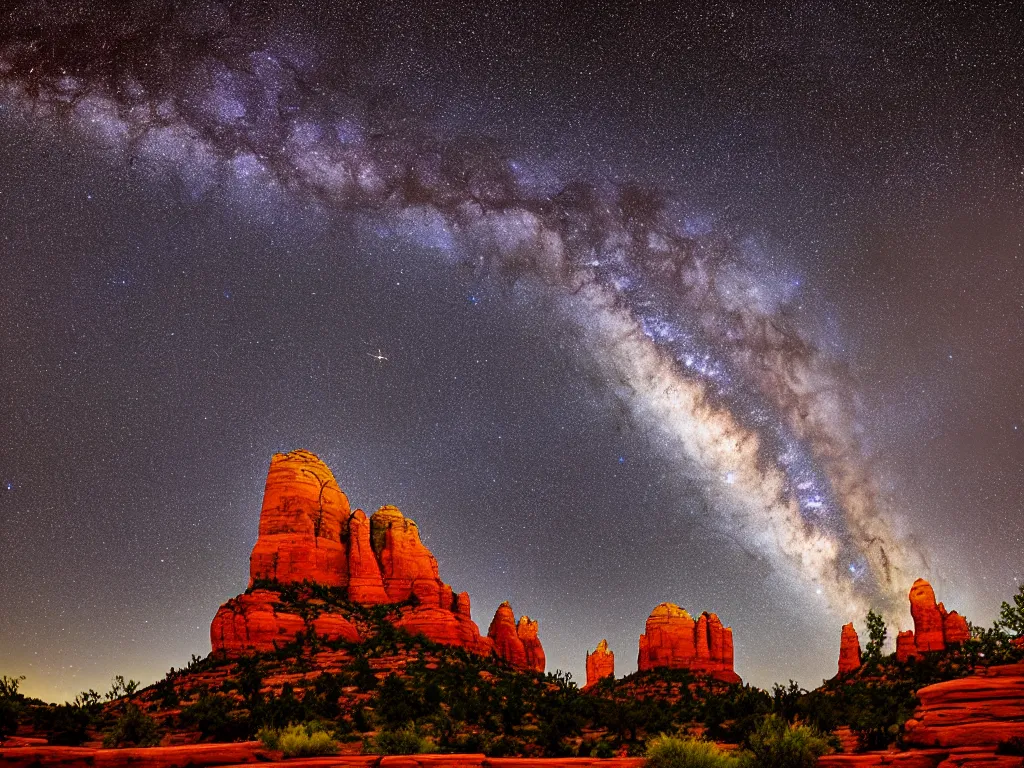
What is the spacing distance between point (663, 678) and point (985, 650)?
47.9 m

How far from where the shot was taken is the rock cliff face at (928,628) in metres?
65.2

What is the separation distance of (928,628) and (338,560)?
5935 cm

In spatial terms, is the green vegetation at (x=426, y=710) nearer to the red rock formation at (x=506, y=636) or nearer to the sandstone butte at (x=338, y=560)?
the sandstone butte at (x=338, y=560)

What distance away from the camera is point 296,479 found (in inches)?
2247

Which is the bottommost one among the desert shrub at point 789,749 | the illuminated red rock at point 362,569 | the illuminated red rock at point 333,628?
the desert shrub at point 789,749

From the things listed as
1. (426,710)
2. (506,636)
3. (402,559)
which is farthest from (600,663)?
(426,710)

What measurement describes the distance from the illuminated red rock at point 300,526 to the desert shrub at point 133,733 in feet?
71.7

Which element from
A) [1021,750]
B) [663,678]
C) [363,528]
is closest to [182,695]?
[363,528]

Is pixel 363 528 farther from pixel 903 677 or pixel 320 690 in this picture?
pixel 903 677

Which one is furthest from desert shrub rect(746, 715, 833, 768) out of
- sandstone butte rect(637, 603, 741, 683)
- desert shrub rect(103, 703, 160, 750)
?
sandstone butte rect(637, 603, 741, 683)

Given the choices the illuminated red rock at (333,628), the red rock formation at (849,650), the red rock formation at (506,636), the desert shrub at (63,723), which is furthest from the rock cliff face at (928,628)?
the desert shrub at (63,723)

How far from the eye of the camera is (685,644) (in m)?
83.4

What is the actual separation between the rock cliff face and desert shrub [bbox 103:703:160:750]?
65593mm

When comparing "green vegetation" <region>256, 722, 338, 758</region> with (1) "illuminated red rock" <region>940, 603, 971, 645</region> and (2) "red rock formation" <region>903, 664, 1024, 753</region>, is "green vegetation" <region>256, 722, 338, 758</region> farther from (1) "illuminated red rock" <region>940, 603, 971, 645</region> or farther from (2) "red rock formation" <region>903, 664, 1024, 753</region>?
(1) "illuminated red rock" <region>940, 603, 971, 645</region>
